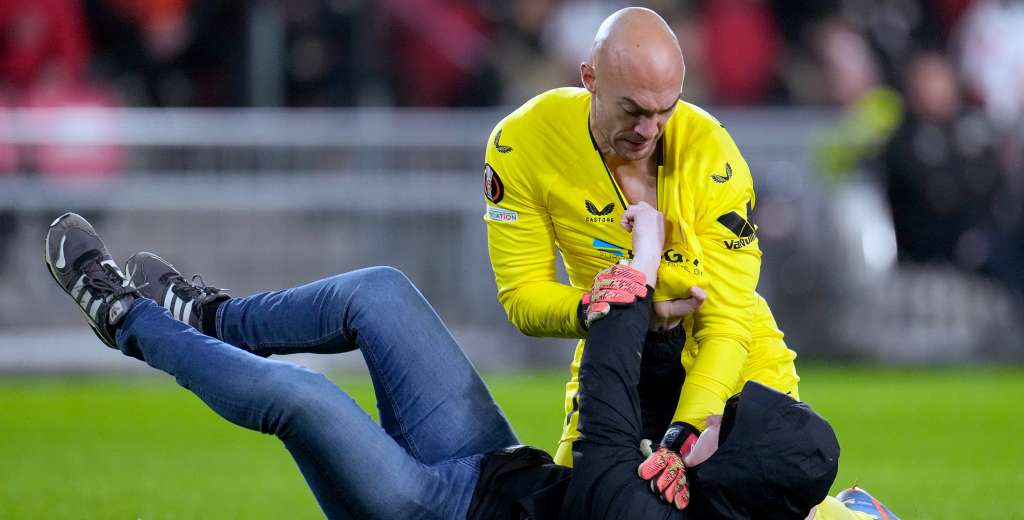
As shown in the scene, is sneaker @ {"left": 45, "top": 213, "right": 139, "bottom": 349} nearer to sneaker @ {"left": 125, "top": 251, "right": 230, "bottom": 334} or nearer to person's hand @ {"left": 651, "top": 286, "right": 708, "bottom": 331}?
sneaker @ {"left": 125, "top": 251, "right": 230, "bottom": 334}

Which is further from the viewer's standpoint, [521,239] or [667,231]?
[521,239]

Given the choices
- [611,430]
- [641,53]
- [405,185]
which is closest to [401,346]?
[611,430]

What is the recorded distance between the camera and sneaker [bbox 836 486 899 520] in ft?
16.6

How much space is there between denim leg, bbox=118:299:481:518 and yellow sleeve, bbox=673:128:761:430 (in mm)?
935

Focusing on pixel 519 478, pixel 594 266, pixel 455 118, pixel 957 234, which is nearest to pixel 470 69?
pixel 455 118

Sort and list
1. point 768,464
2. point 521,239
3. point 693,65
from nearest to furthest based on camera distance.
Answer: point 768,464, point 521,239, point 693,65

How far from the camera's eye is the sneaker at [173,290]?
205 inches

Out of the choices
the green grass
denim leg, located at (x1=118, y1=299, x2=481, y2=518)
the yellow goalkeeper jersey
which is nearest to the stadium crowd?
the green grass

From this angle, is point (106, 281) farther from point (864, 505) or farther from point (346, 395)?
point (864, 505)

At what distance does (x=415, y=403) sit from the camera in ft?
16.5

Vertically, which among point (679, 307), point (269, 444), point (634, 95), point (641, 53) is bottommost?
point (269, 444)

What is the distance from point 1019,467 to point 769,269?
156 inches

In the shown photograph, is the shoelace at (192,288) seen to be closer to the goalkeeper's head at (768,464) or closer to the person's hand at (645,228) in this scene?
the person's hand at (645,228)

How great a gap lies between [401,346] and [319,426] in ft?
1.70
